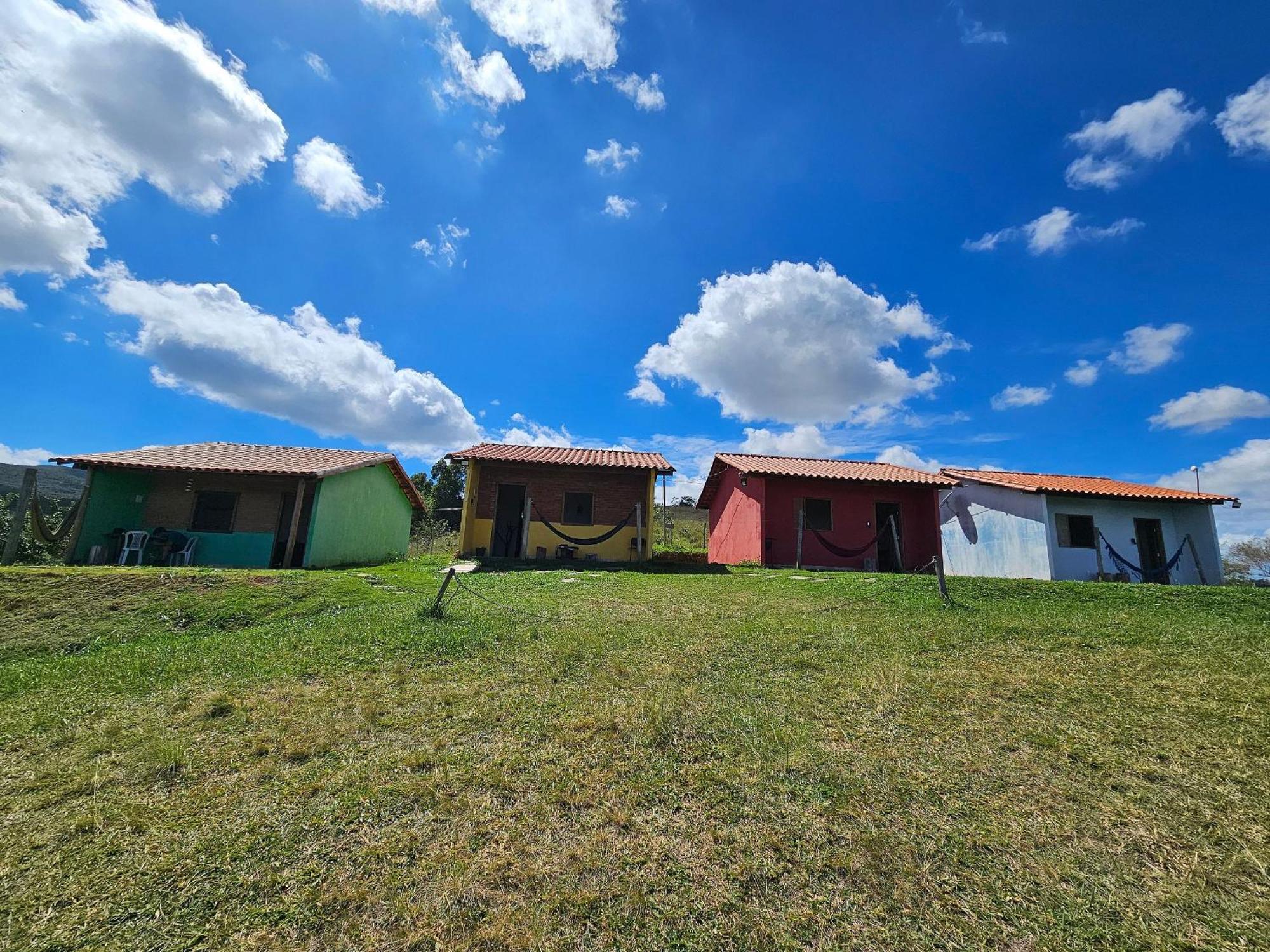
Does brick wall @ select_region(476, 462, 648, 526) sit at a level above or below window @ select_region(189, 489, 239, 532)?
above

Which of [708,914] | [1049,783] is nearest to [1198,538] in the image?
[1049,783]

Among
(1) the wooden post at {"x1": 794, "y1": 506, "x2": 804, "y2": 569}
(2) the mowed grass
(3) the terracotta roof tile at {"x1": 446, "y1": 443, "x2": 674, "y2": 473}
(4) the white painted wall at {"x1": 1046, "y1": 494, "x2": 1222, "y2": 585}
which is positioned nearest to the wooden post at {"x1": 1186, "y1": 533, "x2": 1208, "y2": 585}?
(4) the white painted wall at {"x1": 1046, "y1": 494, "x2": 1222, "y2": 585}

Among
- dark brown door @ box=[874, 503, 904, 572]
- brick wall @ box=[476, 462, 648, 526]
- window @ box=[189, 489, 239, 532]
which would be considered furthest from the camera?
dark brown door @ box=[874, 503, 904, 572]

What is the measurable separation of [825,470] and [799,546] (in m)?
3.26

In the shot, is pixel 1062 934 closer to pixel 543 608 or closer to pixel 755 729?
pixel 755 729

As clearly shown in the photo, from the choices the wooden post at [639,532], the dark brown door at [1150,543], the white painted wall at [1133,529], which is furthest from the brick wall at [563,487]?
the dark brown door at [1150,543]

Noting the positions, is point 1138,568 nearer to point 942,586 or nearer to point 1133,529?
point 1133,529

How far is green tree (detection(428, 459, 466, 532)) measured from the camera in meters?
32.0

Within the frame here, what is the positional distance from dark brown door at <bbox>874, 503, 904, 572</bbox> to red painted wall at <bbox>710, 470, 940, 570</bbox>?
4.2 inches

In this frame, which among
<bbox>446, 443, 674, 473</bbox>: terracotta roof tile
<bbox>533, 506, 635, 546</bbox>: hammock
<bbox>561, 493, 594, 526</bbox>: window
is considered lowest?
<bbox>533, 506, 635, 546</bbox>: hammock

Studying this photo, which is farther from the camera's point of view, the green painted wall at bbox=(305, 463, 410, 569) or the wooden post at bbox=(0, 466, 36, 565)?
the green painted wall at bbox=(305, 463, 410, 569)

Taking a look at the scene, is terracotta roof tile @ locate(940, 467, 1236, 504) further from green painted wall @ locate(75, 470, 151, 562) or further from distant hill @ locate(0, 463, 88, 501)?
distant hill @ locate(0, 463, 88, 501)

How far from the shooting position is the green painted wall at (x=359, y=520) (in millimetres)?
12234

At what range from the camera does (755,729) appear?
3449 mm
